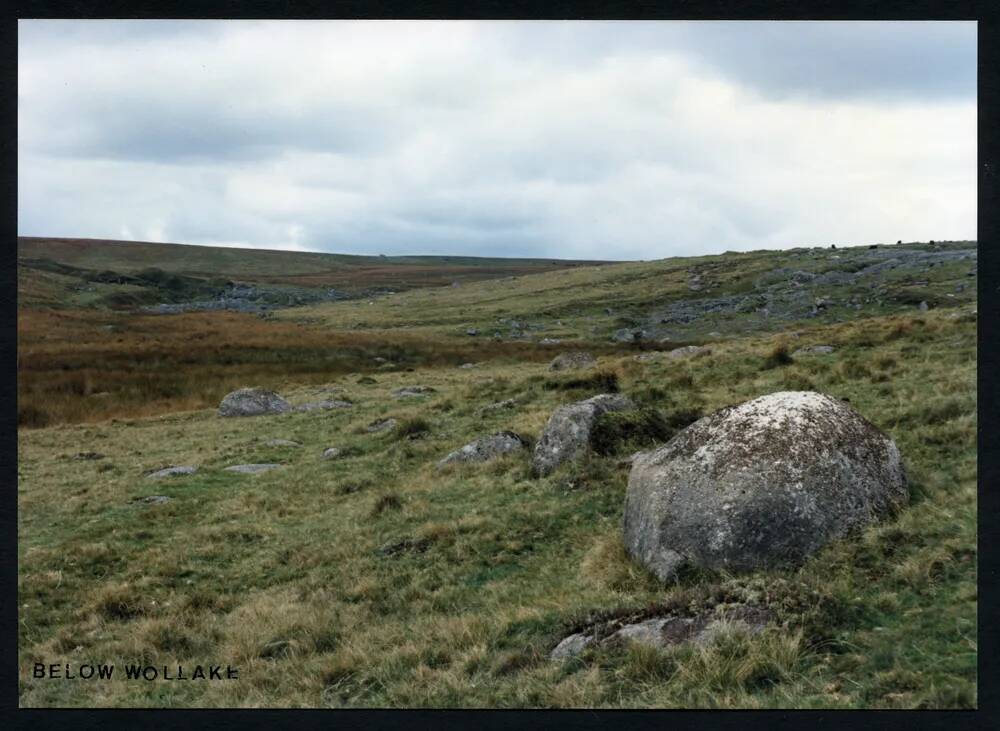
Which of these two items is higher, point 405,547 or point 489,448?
point 489,448

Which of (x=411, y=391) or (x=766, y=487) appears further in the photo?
(x=411, y=391)

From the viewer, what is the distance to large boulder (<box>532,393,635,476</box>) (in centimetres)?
1410

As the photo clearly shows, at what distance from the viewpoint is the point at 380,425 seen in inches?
922

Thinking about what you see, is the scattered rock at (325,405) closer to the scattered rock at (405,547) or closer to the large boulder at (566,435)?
the large boulder at (566,435)

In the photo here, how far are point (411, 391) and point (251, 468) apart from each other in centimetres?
1290

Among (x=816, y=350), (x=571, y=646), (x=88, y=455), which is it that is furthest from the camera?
(x=816, y=350)

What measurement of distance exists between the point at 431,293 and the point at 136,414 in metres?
113

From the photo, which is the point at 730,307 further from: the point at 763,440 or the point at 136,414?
the point at 763,440

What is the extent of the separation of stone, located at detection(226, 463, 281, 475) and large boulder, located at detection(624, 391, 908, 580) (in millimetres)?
13200

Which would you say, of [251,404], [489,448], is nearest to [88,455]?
[251,404]

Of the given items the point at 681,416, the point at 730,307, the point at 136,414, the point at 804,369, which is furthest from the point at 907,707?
the point at 730,307

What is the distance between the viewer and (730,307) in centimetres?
8225

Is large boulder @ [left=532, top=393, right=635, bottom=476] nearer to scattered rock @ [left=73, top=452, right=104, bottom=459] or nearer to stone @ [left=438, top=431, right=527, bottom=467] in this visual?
stone @ [left=438, top=431, right=527, bottom=467]

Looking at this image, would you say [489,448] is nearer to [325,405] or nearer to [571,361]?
[325,405]
